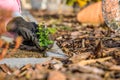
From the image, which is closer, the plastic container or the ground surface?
the ground surface

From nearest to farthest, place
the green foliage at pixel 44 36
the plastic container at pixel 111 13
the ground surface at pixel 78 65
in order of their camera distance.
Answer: the ground surface at pixel 78 65, the green foliage at pixel 44 36, the plastic container at pixel 111 13

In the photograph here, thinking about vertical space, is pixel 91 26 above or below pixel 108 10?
below

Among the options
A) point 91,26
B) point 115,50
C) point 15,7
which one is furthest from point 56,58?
point 91,26

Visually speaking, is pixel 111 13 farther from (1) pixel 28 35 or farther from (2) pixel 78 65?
(2) pixel 78 65

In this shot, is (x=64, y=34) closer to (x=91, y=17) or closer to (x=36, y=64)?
(x=91, y=17)

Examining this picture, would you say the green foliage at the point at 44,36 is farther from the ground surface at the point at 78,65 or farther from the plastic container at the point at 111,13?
the plastic container at the point at 111,13

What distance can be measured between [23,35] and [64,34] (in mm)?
1807

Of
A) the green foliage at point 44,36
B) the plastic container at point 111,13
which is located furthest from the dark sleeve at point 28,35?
the plastic container at point 111,13

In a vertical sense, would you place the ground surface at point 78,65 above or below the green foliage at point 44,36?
below

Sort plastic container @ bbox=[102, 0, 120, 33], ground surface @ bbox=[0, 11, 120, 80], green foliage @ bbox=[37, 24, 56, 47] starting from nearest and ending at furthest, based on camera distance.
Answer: ground surface @ bbox=[0, 11, 120, 80], green foliage @ bbox=[37, 24, 56, 47], plastic container @ bbox=[102, 0, 120, 33]

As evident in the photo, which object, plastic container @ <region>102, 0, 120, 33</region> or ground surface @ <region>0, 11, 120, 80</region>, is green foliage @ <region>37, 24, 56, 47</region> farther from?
plastic container @ <region>102, 0, 120, 33</region>

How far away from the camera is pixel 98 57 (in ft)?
13.8

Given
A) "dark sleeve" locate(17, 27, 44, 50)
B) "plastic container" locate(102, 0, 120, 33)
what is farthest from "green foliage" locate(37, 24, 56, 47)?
"plastic container" locate(102, 0, 120, 33)

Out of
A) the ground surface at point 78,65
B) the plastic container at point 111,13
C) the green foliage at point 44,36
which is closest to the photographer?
the ground surface at point 78,65
